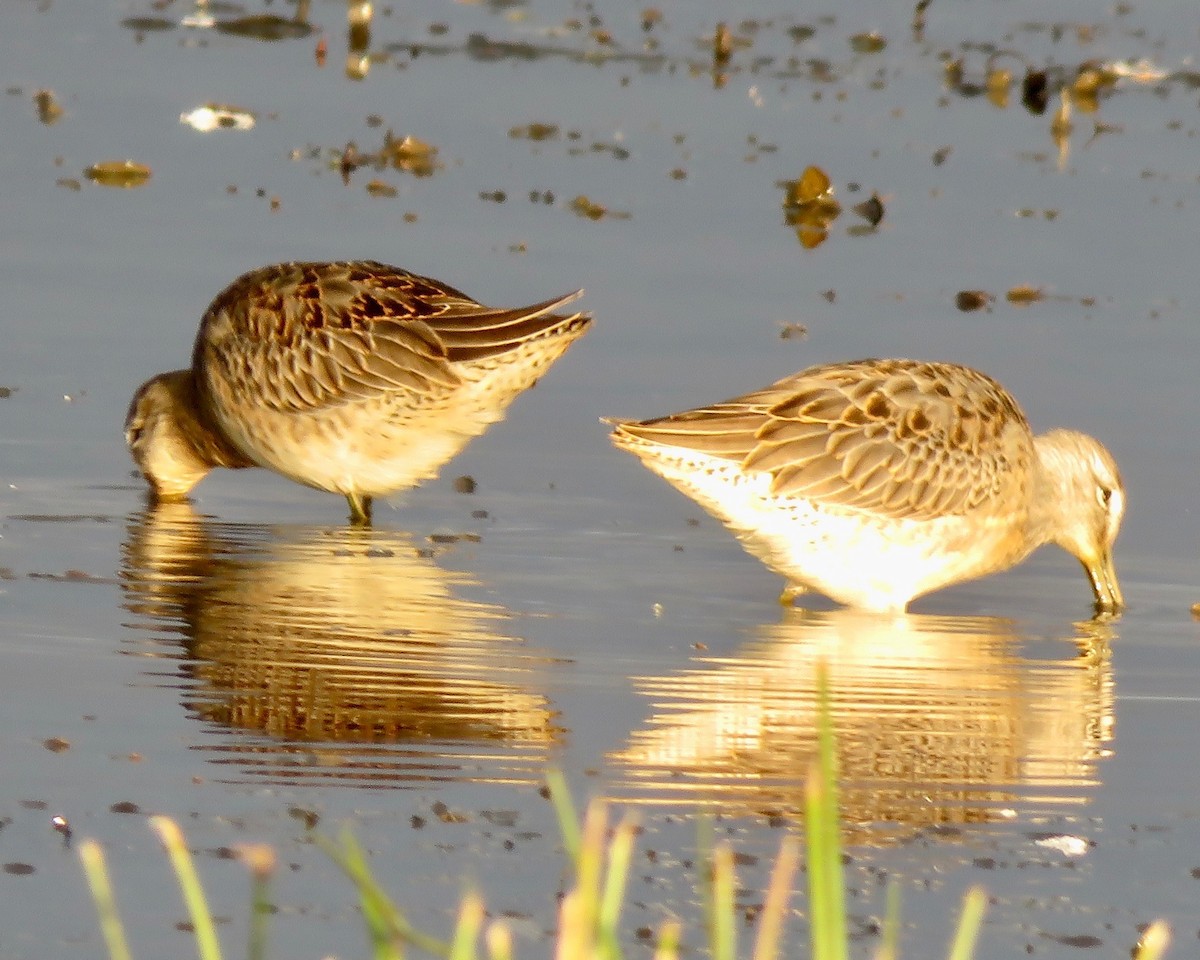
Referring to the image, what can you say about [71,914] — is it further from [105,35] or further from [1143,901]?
[105,35]

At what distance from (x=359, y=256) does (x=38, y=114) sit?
11.4 ft

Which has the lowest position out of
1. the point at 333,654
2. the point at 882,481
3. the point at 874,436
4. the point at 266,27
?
the point at 333,654

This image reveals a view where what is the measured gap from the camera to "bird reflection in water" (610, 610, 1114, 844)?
5730mm

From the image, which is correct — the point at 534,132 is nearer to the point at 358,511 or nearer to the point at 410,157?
the point at 410,157

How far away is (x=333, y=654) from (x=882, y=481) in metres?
2.06

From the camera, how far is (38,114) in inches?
557

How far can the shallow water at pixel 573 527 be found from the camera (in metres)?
5.36

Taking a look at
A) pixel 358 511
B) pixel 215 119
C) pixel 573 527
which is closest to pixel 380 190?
pixel 215 119

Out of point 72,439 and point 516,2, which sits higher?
point 516,2

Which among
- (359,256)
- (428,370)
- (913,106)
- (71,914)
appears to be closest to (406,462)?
(428,370)

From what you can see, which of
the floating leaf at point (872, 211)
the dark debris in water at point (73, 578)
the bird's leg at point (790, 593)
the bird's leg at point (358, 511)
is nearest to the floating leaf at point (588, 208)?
the floating leaf at point (872, 211)

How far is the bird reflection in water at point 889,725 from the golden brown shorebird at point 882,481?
0.24 metres

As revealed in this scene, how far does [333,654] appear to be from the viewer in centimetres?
676

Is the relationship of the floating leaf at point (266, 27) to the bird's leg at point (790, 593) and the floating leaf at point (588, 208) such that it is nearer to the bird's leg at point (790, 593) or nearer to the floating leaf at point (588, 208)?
the floating leaf at point (588, 208)
